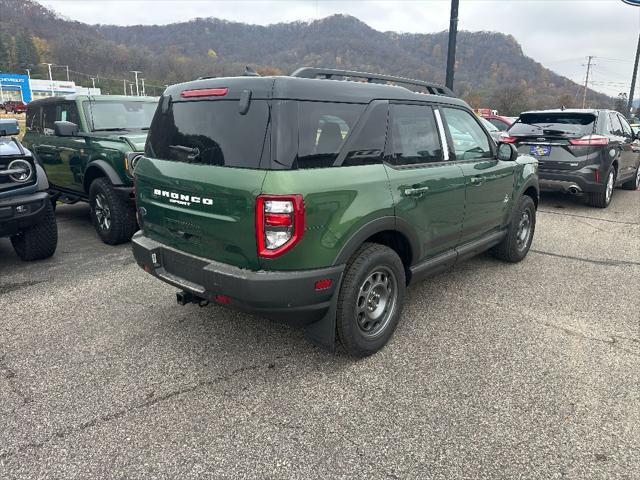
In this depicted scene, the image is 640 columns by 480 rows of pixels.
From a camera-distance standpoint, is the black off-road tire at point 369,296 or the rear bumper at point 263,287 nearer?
the rear bumper at point 263,287

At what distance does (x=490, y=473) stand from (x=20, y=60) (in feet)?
387

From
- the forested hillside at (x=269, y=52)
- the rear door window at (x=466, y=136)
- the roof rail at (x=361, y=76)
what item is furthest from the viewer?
the forested hillside at (x=269, y=52)

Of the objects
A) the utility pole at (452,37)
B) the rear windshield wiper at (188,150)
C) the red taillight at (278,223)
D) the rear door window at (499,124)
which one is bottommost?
the red taillight at (278,223)

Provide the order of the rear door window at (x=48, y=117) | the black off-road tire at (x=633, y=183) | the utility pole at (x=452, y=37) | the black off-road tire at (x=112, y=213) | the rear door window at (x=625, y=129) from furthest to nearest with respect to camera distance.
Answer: the black off-road tire at (x=633, y=183) → the rear door window at (x=625, y=129) → the utility pole at (x=452, y=37) → the rear door window at (x=48, y=117) → the black off-road tire at (x=112, y=213)

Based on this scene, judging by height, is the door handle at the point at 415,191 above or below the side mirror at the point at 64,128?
below

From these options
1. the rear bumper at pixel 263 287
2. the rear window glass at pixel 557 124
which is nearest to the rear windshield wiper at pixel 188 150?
the rear bumper at pixel 263 287

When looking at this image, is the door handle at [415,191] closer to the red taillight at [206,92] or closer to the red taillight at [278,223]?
the red taillight at [278,223]

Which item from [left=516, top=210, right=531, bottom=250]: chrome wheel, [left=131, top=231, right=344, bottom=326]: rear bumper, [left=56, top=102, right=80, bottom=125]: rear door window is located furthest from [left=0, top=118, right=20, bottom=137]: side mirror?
[left=516, top=210, right=531, bottom=250]: chrome wheel

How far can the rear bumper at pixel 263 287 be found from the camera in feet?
8.65

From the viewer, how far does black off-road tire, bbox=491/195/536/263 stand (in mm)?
4938

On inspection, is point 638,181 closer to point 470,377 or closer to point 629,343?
point 629,343

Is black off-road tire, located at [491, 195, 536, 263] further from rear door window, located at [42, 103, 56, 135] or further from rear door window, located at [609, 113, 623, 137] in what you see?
rear door window, located at [42, 103, 56, 135]

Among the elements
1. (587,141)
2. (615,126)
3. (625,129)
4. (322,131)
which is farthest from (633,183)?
(322,131)

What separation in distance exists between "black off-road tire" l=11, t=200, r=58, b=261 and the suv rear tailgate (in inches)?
92.5
